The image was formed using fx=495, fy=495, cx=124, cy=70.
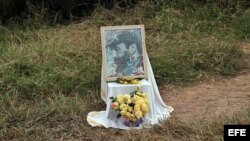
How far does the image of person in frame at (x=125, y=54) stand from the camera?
15.4ft

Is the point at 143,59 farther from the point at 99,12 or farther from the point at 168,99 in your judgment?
the point at 99,12

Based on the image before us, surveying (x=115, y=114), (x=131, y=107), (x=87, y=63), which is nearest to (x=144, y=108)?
(x=131, y=107)

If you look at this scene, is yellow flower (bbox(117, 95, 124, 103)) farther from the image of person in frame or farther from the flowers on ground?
the image of person in frame

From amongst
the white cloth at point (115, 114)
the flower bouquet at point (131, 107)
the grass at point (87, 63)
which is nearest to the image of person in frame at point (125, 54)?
the white cloth at point (115, 114)

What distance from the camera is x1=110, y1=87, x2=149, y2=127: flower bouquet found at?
4.30m

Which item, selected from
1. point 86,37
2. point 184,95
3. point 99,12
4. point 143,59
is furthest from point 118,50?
point 99,12

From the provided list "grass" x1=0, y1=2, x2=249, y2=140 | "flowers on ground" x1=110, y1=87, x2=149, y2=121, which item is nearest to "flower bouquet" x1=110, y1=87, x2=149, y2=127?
"flowers on ground" x1=110, y1=87, x2=149, y2=121

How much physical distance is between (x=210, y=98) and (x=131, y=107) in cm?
120

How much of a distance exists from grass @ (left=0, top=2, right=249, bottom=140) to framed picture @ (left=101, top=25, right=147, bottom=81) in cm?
53

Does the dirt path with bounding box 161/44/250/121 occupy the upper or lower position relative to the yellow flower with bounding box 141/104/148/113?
lower

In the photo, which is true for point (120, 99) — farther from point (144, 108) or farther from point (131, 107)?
point (144, 108)

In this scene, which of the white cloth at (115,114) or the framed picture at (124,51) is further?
the framed picture at (124,51)

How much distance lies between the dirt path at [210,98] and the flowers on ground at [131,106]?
0.46 metres

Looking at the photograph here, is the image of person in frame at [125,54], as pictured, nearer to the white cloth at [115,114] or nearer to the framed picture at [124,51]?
the framed picture at [124,51]
